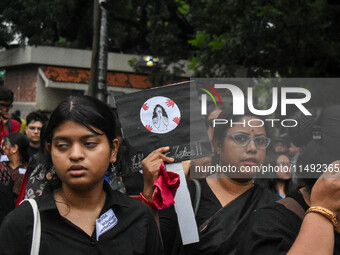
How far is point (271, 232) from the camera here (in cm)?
202

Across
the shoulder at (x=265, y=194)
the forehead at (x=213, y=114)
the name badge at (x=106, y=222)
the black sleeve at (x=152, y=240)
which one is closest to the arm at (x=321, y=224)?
the black sleeve at (x=152, y=240)

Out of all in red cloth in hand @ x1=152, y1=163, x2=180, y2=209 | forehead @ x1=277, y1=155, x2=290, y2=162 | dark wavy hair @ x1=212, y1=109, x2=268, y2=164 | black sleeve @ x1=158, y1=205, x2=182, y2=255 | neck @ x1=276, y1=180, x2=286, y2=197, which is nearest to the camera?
red cloth in hand @ x1=152, y1=163, x2=180, y2=209

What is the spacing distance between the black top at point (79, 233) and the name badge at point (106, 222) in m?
0.01

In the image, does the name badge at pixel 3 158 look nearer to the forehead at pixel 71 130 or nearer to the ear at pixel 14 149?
the ear at pixel 14 149

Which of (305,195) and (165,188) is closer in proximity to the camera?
(305,195)

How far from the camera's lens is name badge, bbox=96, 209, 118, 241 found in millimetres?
2057

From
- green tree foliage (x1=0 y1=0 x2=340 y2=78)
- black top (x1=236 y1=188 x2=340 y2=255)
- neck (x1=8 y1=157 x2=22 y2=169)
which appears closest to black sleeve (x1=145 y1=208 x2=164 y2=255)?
black top (x1=236 y1=188 x2=340 y2=255)

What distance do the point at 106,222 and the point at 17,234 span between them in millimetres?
364

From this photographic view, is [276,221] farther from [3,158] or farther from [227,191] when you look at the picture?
[3,158]

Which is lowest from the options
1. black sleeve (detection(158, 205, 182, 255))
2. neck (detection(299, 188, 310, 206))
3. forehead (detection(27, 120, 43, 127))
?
black sleeve (detection(158, 205, 182, 255))

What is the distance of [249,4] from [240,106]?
710 cm

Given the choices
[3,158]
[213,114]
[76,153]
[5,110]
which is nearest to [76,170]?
[76,153]

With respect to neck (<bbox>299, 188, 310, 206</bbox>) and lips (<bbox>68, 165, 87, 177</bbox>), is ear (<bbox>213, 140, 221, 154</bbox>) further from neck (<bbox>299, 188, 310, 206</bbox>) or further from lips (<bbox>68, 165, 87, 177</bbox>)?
lips (<bbox>68, 165, 87, 177</bbox>)

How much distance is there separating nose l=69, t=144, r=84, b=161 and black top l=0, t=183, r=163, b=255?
7.8 inches
